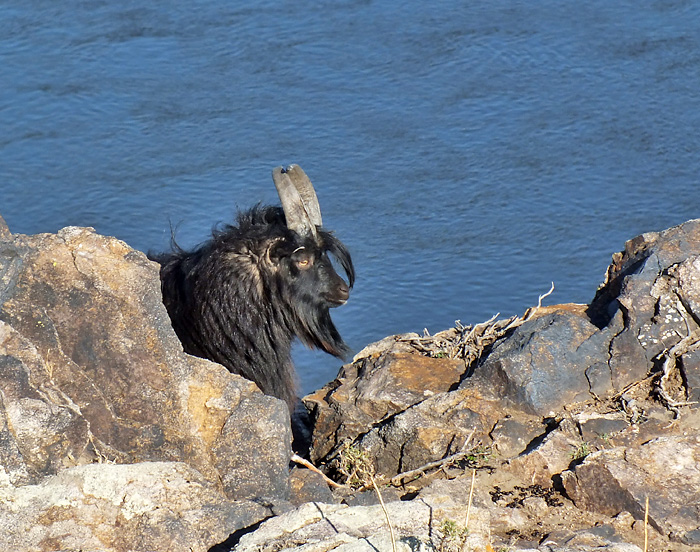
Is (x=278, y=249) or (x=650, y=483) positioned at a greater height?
(x=278, y=249)

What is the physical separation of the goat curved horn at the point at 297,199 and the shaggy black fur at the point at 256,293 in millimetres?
62

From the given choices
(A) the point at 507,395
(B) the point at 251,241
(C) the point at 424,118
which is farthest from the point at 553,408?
(C) the point at 424,118

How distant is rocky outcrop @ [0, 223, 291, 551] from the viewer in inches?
132

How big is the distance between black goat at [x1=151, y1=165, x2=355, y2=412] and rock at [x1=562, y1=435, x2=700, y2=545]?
203cm

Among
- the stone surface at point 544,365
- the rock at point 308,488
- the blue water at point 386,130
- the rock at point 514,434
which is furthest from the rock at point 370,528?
the blue water at point 386,130

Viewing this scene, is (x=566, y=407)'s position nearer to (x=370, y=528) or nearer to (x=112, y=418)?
(x=370, y=528)

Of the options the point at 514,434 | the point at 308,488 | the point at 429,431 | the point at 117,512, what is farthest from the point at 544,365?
the point at 117,512

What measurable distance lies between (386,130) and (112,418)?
224 inches

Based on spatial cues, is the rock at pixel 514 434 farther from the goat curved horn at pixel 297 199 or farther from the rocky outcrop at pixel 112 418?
the goat curved horn at pixel 297 199

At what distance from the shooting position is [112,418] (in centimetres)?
396

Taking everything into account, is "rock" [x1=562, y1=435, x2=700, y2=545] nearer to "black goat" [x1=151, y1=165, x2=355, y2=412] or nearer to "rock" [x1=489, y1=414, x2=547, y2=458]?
"rock" [x1=489, y1=414, x2=547, y2=458]

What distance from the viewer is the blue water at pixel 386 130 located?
7672 mm

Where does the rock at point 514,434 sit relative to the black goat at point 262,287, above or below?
below

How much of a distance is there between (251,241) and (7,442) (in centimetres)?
233
